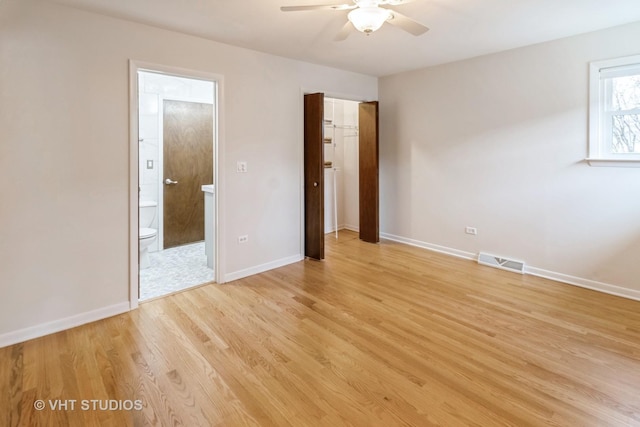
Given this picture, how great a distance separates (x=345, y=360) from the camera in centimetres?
221

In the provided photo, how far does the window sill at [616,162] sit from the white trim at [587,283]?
3.82 feet

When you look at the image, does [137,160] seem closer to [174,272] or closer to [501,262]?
[174,272]

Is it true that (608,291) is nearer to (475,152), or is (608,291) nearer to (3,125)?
(475,152)

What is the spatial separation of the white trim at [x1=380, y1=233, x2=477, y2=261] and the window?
5.55 ft

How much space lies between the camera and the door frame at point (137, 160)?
2.87 m

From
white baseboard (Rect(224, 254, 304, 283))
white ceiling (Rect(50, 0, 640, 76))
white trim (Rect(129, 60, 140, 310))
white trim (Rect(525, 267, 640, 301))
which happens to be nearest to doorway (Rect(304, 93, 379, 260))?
white baseboard (Rect(224, 254, 304, 283))

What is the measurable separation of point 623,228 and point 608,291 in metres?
0.64

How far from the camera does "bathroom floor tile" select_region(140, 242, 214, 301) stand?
3.45m

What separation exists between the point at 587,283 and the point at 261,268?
3472mm

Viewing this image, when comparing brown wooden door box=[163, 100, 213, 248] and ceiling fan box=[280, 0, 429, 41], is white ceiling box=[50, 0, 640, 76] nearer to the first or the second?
ceiling fan box=[280, 0, 429, 41]

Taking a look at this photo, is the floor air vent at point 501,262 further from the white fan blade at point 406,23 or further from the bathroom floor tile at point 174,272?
the bathroom floor tile at point 174,272

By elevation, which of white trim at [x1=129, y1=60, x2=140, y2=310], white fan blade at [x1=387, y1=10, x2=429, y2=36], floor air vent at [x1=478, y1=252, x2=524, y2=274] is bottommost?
floor air vent at [x1=478, y1=252, x2=524, y2=274]

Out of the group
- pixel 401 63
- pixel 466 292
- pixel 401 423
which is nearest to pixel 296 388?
pixel 401 423

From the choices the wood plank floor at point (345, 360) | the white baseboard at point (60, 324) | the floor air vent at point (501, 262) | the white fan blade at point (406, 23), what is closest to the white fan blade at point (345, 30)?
the white fan blade at point (406, 23)
